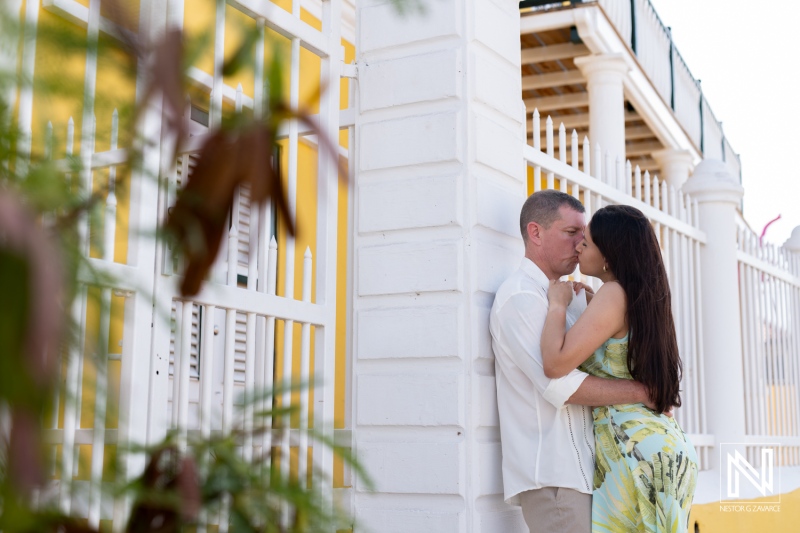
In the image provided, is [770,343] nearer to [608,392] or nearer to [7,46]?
[608,392]

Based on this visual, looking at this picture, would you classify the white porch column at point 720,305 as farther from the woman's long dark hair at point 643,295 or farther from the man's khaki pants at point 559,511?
the man's khaki pants at point 559,511

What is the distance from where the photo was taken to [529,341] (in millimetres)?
3281

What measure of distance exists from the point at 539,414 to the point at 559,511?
0.33m

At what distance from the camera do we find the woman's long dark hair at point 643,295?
129 inches

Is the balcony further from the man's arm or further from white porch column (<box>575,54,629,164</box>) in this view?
the man's arm

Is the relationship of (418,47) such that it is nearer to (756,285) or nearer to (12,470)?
(12,470)

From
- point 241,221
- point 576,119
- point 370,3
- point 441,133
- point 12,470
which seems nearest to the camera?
point 12,470

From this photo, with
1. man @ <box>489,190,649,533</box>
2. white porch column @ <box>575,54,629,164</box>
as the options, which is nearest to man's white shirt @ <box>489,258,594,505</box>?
man @ <box>489,190,649,533</box>

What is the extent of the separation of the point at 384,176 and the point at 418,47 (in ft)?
1.65

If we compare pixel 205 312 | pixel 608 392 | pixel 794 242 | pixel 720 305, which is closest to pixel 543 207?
pixel 608 392

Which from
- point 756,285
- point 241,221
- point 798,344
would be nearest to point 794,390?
point 798,344

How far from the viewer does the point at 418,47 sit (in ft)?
11.7

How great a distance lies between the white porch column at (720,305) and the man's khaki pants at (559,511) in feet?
8.17

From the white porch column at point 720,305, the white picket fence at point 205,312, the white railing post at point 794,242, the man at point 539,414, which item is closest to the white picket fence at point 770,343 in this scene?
the white railing post at point 794,242
